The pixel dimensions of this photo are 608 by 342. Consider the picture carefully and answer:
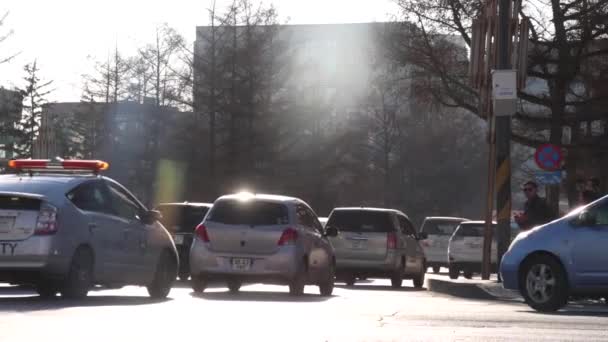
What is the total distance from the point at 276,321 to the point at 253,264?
6985 mm

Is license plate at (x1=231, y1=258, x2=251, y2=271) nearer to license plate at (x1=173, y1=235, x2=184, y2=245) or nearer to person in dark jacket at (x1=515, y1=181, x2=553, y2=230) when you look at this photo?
person in dark jacket at (x1=515, y1=181, x2=553, y2=230)

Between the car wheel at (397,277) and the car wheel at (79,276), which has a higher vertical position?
the car wheel at (79,276)

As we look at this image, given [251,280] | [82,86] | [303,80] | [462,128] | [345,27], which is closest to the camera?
[251,280]

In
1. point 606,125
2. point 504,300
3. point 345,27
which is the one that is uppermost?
point 345,27

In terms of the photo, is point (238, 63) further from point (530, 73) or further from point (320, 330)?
point (320, 330)

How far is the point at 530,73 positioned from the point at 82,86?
126 feet

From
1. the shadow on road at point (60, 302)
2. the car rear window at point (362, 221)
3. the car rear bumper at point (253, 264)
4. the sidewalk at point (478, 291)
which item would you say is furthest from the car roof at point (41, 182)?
the car rear window at point (362, 221)

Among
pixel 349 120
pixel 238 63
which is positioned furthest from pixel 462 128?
pixel 238 63

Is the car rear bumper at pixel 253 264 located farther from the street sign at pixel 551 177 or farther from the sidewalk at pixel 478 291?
the street sign at pixel 551 177

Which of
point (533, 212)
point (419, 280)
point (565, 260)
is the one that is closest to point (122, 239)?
point (565, 260)

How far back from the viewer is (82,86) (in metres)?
72.3

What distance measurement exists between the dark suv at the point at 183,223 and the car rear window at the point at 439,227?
63.7ft

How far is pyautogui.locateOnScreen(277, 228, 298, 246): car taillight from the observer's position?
2097 cm

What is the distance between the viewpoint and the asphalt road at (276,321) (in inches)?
467
